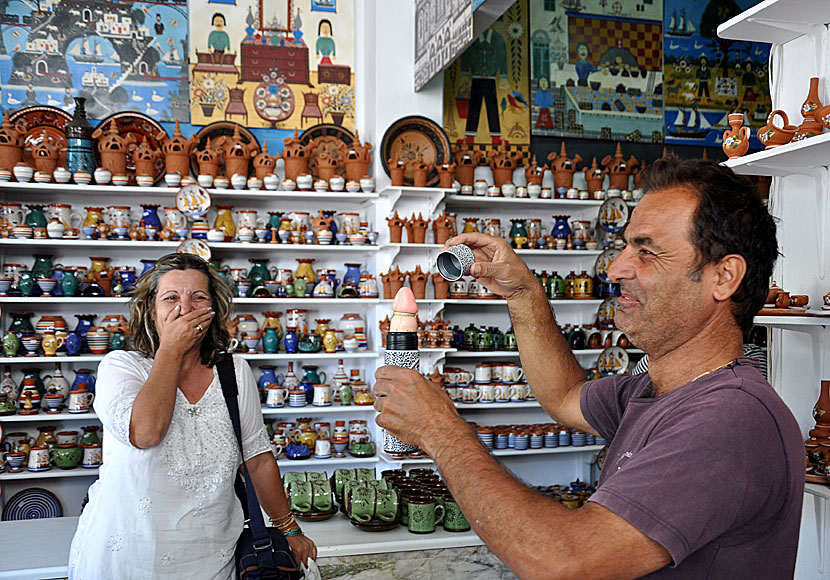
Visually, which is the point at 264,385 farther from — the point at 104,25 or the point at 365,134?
the point at 104,25

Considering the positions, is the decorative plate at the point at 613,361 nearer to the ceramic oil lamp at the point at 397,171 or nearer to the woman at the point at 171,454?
the ceramic oil lamp at the point at 397,171

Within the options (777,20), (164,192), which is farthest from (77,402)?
(777,20)

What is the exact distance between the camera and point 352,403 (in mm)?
4793

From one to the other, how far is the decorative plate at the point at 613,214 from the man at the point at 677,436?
12.7 feet

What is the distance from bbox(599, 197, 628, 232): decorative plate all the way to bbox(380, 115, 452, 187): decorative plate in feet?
3.77

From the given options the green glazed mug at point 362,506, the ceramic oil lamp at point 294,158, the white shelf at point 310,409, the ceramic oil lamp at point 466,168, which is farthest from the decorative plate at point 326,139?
the green glazed mug at point 362,506

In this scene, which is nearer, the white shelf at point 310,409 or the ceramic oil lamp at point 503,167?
the white shelf at point 310,409

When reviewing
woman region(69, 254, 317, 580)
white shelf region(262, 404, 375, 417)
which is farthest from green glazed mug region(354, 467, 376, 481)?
white shelf region(262, 404, 375, 417)

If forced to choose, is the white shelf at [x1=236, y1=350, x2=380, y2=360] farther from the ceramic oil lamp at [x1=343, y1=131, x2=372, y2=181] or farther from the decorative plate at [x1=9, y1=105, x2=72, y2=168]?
the decorative plate at [x1=9, y1=105, x2=72, y2=168]

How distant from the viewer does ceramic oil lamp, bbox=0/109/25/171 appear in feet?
14.2

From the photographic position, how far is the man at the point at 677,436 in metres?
1.02

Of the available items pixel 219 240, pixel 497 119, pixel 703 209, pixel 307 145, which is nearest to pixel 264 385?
pixel 219 240

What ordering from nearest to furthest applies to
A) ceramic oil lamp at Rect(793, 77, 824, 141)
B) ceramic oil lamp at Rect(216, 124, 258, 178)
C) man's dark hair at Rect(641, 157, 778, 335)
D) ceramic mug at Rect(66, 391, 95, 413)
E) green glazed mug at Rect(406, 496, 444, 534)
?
man's dark hair at Rect(641, 157, 778, 335) → ceramic oil lamp at Rect(793, 77, 824, 141) → green glazed mug at Rect(406, 496, 444, 534) → ceramic mug at Rect(66, 391, 95, 413) → ceramic oil lamp at Rect(216, 124, 258, 178)

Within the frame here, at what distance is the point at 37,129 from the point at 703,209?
444 centimetres
